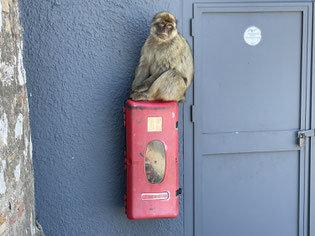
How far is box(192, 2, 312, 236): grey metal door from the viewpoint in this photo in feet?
11.1

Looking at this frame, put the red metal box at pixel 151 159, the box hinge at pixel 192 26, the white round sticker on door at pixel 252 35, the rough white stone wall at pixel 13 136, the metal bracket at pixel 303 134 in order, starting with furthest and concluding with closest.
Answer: the metal bracket at pixel 303 134, the white round sticker on door at pixel 252 35, the box hinge at pixel 192 26, the red metal box at pixel 151 159, the rough white stone wall at pixel 13 136

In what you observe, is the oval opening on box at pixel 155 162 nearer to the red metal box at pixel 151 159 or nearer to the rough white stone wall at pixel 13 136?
the red metal box at pixel 151 159

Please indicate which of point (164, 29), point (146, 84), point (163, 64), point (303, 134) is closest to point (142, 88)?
point (146, 84)

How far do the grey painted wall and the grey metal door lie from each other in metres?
0.48

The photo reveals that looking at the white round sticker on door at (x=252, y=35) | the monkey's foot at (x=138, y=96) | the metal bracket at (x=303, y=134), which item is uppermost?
the white round sticker on door at (x=252, y=35)

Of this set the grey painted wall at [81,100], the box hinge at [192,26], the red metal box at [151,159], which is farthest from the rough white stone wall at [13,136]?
the box hinge at [192,26]

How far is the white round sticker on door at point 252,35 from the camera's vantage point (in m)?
3.39

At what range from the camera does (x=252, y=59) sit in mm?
3426

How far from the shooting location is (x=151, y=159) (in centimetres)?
304

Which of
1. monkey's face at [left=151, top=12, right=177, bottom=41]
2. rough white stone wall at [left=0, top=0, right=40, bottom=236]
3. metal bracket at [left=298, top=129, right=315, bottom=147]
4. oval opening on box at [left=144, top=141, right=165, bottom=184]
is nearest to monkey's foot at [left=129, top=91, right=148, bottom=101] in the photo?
oval opening on box at [left=144, top=141, right=165, bottom=184]

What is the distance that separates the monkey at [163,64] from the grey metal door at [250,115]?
0.19 m

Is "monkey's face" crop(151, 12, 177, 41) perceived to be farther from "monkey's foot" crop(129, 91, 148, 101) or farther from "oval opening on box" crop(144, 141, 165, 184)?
"oval opening on box" crop(144, 141, 165, 184)

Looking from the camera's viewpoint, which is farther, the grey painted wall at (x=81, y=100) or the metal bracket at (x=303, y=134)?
the metal bracket at (x=303, y=134)

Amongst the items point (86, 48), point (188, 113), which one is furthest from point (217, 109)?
point (86, 48)
